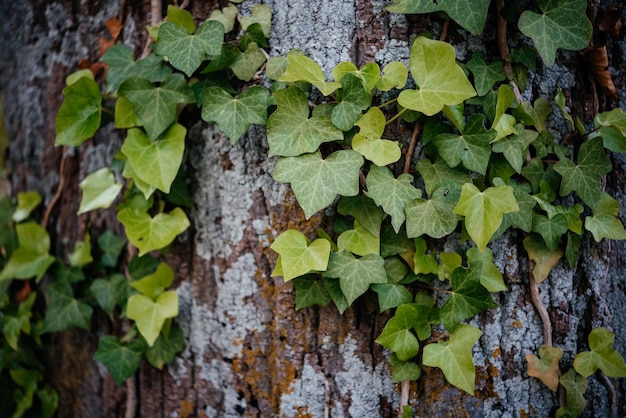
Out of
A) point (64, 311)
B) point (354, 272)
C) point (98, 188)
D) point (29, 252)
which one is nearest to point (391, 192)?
point (354, 272)

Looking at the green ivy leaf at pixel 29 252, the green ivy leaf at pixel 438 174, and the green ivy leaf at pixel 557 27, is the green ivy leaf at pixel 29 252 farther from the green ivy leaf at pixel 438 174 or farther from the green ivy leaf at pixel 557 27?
the green ivy leaf at pixel 557 27

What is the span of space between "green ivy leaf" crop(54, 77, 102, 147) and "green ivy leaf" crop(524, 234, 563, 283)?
1096 mm

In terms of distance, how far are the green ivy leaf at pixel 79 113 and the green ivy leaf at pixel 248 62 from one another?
0.40 metres

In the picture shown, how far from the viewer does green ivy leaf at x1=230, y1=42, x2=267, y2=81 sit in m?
0.99

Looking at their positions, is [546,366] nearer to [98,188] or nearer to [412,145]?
[412,145]

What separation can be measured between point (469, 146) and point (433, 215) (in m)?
0.17

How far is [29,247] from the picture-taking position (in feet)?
4.69

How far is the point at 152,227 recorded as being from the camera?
110cm

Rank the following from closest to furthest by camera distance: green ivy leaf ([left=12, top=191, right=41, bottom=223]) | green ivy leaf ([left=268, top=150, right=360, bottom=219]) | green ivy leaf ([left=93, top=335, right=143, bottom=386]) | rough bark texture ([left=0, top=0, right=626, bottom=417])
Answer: green ivy leaf ([left=268, top=150, right=360, bottom=219]) < rough bark texture ([left=0, top=0, right=626, bottom=417]) < green ivy leaf ([left=93, top=335, right=143, bottom=386]) < green ivy leaf ([left=12, top=191, right=41, bottom=223])

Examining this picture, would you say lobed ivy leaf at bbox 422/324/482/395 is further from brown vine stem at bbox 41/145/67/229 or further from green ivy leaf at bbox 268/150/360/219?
brown vine stem at bbox 41/145/67/229

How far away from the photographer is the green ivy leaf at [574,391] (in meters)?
1.06

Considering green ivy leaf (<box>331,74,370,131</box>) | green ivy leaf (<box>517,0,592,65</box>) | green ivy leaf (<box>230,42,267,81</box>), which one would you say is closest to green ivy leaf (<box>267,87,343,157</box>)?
green ivy leaf (<box>331,74,370,131</box>)

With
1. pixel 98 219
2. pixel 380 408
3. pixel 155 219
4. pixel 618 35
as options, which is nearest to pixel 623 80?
pixel 618 35

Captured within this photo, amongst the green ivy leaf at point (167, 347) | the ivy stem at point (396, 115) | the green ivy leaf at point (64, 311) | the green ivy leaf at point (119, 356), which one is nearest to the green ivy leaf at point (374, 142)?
the ivy stem at point (396, 115)
